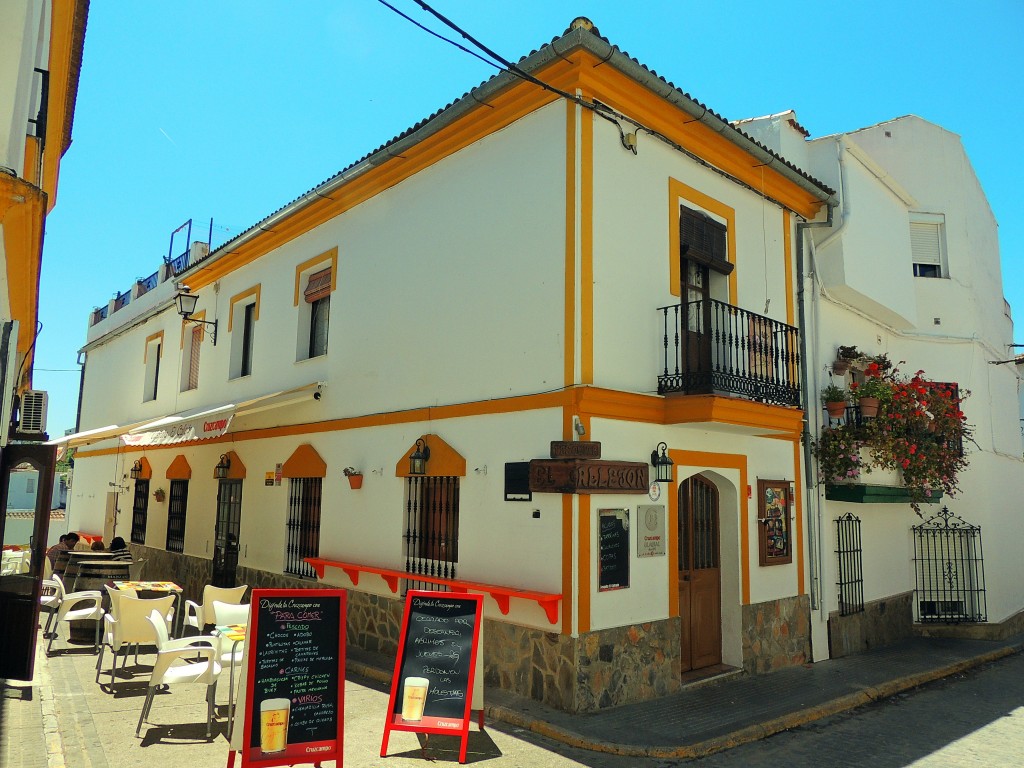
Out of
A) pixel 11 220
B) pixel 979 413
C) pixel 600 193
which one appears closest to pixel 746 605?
pixel 600 193

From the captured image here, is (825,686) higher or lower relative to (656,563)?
lower

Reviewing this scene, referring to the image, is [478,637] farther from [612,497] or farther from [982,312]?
[982,312]

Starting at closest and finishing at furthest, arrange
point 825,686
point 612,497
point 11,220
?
point 11,220 → point 612,497 → point 825,686

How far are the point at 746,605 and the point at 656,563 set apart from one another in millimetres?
1907

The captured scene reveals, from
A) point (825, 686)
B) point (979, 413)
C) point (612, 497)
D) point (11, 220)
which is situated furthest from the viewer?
point (979, 413)

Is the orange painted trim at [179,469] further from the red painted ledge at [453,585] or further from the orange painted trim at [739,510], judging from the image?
the orange painted trim at [739,510]

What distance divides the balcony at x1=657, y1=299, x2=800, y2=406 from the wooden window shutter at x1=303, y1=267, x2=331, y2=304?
19.1 ft

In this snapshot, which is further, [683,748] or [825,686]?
[825,686]

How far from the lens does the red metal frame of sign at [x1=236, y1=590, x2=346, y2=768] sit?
4.89m

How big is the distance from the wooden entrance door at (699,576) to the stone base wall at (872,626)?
7.75 ft

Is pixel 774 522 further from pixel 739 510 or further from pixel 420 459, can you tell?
pixel 420 459

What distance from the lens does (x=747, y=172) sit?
9922mm

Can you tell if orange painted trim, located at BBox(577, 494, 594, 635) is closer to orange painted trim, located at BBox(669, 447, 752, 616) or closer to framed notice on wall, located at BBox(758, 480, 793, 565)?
→ orange painted trim, located at BBox(669, 447, 752, 616)

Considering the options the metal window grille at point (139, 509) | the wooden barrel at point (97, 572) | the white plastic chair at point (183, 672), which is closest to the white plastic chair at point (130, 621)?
the white plastic chair at point (183, 672)
